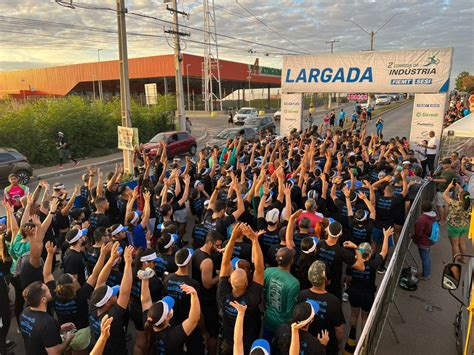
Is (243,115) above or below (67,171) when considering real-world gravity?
above

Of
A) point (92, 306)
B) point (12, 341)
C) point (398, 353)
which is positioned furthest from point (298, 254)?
point (12, 341)

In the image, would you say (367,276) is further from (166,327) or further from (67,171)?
(67,171)

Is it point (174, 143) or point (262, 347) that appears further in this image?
point (174, 143)

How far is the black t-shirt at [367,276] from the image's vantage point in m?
4.50

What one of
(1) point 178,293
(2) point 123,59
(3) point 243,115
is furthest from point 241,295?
(3) point 243,115

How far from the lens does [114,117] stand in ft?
73.3

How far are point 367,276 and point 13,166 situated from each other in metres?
14.0

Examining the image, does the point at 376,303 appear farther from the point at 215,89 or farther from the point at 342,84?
the point at 215,89

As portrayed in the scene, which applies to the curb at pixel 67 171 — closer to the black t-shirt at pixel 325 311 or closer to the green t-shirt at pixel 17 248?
the green t-shirt at pixel 17 248

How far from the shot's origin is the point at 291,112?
19.6 m

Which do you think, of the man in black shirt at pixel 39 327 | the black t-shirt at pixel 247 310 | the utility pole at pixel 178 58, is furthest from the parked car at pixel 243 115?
the man in black shirt at pixel 39 327

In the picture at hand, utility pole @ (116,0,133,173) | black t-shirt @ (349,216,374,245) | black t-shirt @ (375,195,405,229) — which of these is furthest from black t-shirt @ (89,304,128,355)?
utility pole @ (116,0,133,173)

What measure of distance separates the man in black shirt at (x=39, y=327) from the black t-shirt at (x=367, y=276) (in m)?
3.46

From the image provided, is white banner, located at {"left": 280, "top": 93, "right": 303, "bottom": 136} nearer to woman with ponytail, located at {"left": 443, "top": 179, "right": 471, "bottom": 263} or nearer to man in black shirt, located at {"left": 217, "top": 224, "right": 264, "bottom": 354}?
woman with ponytail, located at {"left": 443, "top": 179, "right": 471, "bottom": 263}
